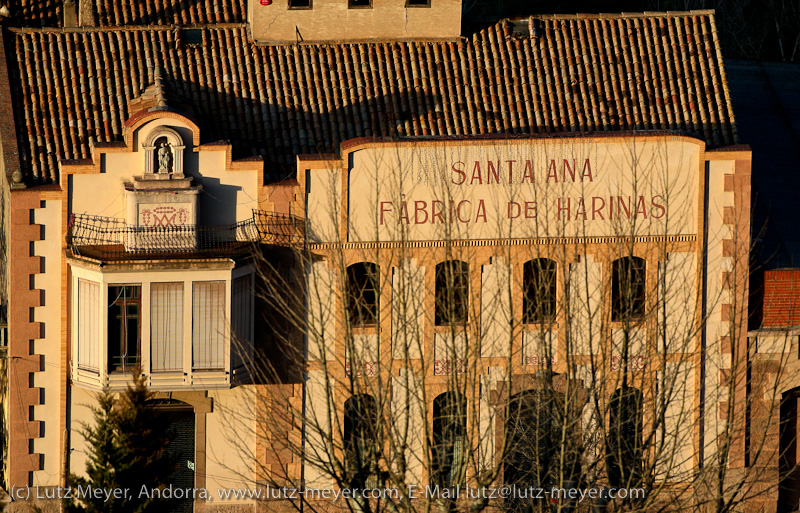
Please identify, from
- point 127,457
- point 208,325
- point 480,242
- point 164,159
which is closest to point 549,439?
point 480,242

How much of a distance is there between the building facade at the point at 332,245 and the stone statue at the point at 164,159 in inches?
2.0

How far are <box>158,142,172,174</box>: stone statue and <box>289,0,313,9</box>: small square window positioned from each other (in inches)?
233

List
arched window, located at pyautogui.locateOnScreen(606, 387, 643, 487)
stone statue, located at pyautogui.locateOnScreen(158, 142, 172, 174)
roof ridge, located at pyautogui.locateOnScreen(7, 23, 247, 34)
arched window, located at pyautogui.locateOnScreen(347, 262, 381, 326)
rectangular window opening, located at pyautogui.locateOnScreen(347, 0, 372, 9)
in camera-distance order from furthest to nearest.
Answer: rectangular window opening, located at pyautogui.locateOnScreen(347, 0, 372, 9), roof ridge, located at pyautogui.locateOnScreen(7, 23, 247, 34), arched window, located at pyautogui.locateOnScreen(347, 262, 381, 326), stone statue, located at pyautogui.locateOnScreen(158, 142, 172, 174), arched window, located at pyautogui.locateOnScreen(606, 387, 643, 487)

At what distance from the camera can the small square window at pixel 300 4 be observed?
42.1m

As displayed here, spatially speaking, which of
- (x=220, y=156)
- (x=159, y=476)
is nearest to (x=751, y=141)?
(x=220, y=156)

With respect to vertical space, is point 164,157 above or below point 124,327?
above

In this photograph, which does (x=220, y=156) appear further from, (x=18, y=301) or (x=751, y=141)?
(x=751, y=141)

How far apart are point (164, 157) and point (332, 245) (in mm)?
4286

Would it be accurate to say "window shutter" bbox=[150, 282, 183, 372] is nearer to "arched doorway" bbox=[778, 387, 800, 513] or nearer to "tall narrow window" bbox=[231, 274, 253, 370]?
"tall narrow window" bbox=[231, 274, 253, 370]

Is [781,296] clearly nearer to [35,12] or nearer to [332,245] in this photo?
[332,245]

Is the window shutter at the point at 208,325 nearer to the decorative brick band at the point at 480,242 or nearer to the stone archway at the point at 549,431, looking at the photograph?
the decorative brick band at the point at 480,242

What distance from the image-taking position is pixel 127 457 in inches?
1441

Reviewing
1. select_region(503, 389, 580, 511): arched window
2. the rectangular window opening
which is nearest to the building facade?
select_region(503, 389, 580, 511): arched window

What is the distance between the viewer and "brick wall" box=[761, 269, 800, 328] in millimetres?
39969
